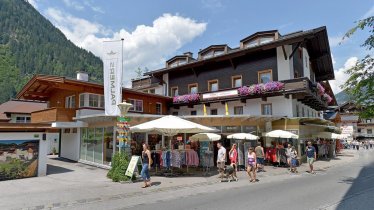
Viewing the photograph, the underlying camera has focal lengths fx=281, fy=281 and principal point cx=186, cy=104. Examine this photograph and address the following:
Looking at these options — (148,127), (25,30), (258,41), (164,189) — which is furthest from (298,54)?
(25,30)

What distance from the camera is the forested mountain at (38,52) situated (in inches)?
5723

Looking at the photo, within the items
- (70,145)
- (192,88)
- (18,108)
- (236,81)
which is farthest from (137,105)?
(18,108)

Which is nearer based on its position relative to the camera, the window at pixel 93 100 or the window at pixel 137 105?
the window at pixel 93 100

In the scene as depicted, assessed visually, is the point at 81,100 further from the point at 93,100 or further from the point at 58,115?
the point at 58,115

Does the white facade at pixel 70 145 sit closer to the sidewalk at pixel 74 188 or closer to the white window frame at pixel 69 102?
the white window frame at pixel 69 102

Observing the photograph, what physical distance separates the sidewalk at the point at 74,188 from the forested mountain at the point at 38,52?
114m

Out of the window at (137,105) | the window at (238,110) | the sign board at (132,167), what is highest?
the window at (137,105)

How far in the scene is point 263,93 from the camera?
2189 cm

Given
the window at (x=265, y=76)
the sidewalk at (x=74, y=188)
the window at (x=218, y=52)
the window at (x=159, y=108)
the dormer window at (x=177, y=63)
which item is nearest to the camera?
the sidewalk at (x=74, y=188)

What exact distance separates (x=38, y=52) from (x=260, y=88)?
16964 cm

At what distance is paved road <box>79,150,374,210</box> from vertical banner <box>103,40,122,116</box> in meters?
6.86

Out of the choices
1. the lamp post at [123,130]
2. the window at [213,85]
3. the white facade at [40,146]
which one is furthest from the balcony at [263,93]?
the white facade at [40,146]

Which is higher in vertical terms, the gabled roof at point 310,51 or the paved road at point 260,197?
the gabled roof at point 310,51

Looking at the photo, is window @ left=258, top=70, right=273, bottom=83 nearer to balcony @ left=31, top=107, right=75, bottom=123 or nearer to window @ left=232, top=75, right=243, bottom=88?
window @ left=232, top=75, right=243, bottom=88
